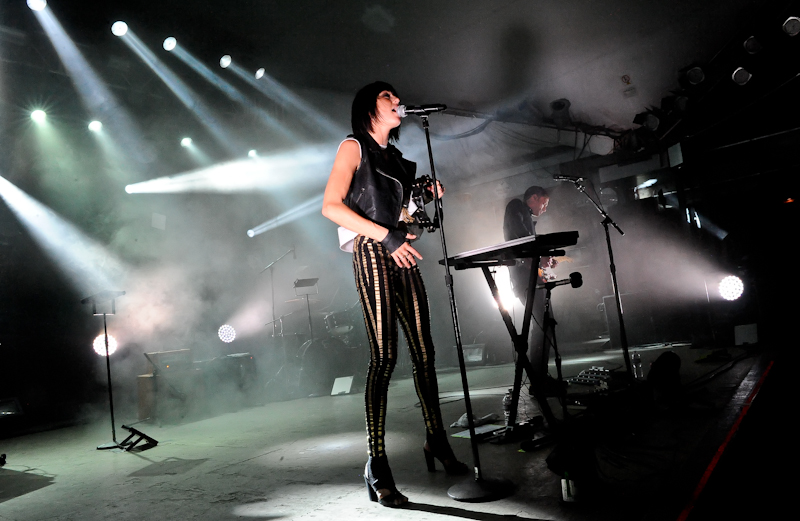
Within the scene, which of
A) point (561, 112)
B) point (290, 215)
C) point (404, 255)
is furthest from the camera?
point (290, 215)

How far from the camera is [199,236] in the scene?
887cm

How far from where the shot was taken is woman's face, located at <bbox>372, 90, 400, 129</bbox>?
223 centimetres

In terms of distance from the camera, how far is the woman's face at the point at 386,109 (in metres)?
2.23

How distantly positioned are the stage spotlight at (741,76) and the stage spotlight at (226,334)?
337 inches

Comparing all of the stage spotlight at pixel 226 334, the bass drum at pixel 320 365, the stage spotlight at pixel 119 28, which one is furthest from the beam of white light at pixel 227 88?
the bass drum at pixel 320 365

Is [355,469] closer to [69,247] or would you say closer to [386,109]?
[386,109]

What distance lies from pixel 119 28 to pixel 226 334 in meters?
5.16

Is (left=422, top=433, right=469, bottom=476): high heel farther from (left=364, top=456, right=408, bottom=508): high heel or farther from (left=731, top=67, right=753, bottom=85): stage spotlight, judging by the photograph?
(left=731, top=67, right=753, bottom=85): stage spotlight

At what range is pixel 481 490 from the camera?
1856 millimetres

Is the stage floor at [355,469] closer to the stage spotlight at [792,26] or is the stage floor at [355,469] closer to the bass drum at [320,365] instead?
the bass drum at [320,365]

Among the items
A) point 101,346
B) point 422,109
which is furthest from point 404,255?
point 101,346

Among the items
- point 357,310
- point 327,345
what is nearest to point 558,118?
point 357,310

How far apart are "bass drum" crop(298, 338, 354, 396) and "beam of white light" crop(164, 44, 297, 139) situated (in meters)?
3.95

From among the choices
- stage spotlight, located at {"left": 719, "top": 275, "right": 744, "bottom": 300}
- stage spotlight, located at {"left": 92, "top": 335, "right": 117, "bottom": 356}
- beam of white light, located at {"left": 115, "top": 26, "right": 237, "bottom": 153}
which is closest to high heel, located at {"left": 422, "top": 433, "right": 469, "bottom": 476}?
stage spotlight, located at {"left": 719, "top": 275, "right": 744, "bottom": 300}
